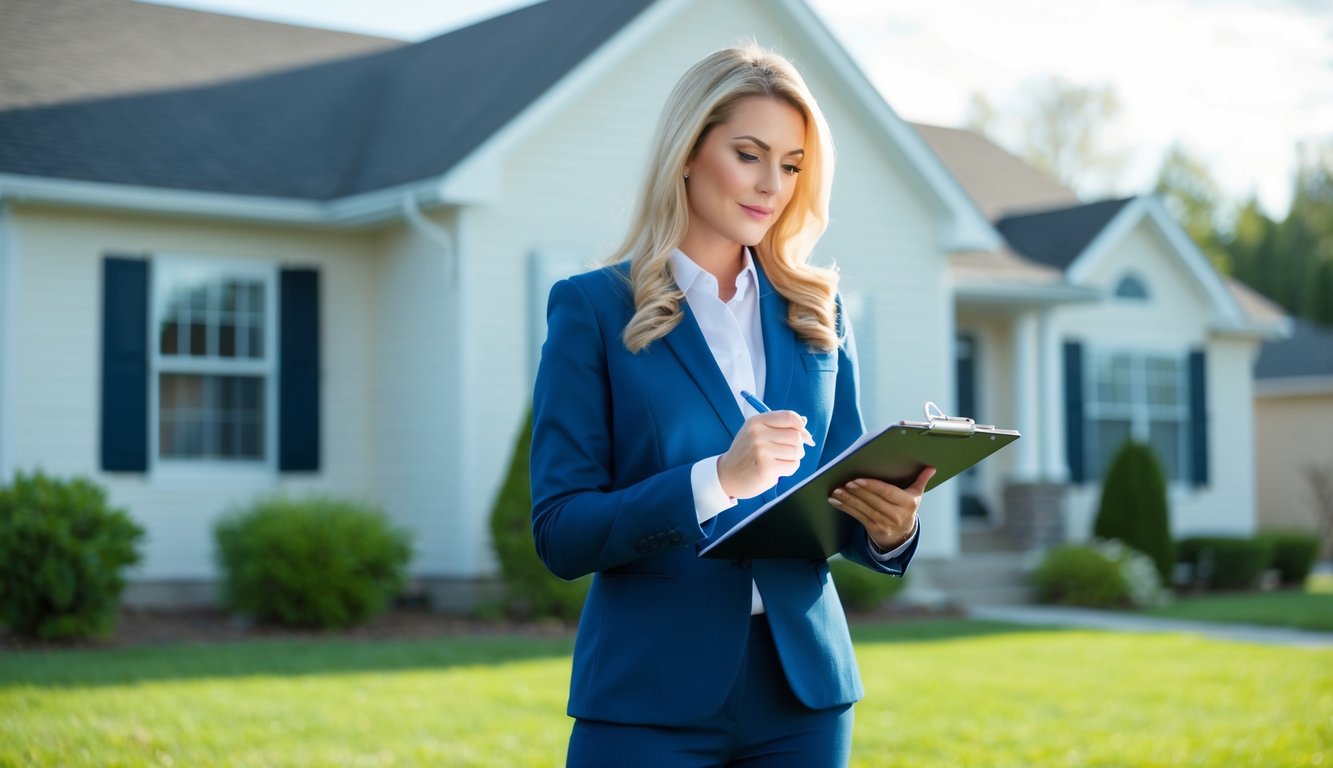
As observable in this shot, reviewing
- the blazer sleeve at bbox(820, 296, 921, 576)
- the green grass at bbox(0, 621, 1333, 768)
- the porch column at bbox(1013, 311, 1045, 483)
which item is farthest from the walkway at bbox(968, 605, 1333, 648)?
the blazer sleeve at bbox(820, 296, 921, 576)

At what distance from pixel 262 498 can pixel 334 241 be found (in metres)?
2.44

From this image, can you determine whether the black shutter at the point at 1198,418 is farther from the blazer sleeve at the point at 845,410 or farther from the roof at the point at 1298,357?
the blazer sleeve at the point at 845,410

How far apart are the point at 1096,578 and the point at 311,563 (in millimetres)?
7642

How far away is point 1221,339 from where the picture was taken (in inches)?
746

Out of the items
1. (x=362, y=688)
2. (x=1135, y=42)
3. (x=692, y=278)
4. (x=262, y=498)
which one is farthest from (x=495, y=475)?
(x=1135, y=42)

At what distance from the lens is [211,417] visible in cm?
1266

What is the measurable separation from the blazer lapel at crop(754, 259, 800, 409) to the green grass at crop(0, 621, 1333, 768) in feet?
13.2

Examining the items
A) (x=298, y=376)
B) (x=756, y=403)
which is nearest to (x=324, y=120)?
(x=298, y=376)

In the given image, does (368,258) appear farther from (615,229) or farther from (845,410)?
(845,410)

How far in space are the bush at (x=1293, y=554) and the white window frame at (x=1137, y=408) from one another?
54.1 inches

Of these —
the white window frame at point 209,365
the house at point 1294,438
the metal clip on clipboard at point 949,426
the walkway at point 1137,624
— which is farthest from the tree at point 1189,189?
the metal clip on clipboard at point 949,426

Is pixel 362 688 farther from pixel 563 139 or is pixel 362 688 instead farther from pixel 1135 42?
pixel 1135 42

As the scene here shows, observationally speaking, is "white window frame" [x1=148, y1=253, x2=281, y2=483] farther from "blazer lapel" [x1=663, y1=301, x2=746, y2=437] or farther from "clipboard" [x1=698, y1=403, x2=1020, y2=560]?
"clipboard" [x1=698, y1=403, x2=1020, y2=560]

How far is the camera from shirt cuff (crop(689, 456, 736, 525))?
7.16 feet
